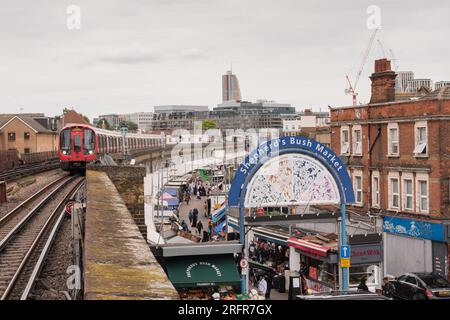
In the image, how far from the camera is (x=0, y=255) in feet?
46.9

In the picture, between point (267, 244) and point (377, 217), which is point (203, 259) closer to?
point (267, 244)

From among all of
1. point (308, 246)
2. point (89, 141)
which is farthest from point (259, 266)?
point (89, 141)

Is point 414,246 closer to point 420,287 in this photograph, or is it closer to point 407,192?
point 407,192

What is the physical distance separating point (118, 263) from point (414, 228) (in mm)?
24621

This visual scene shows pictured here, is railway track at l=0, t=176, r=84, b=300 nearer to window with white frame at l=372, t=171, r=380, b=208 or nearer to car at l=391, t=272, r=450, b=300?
car at l=391, t=272, r=450, b=300

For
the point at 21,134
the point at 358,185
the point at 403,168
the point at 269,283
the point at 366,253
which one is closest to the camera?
the point at 269,283

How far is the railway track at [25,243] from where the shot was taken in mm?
10930

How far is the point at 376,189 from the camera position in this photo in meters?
33.1

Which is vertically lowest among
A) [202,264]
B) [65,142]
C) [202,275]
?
[202,275]

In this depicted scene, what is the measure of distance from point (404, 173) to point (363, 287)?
11.0 metres

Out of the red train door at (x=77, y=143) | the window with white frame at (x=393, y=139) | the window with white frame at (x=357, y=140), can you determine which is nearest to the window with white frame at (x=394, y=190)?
the window with white frame at (x=393, y=139)

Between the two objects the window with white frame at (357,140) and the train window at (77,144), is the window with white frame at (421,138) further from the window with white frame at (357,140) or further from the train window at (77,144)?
the train window at (77,144)
